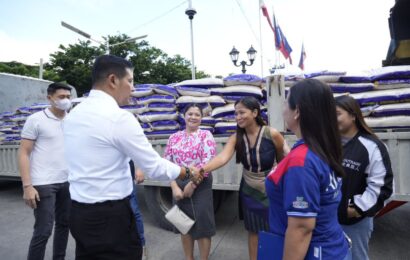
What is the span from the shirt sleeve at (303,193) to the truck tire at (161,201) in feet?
9.77

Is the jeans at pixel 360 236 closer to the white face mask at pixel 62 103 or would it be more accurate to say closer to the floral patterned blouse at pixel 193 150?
the floral patterned blouse at pixel 193 150

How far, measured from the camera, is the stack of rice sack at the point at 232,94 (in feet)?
12.0

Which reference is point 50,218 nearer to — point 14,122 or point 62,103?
point 62,103

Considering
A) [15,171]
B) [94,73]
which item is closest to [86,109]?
[94,73]

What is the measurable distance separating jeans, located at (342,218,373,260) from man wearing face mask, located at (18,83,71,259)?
2510mm

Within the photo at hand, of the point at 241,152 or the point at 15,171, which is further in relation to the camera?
the point at 15,171

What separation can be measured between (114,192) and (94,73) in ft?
2.39

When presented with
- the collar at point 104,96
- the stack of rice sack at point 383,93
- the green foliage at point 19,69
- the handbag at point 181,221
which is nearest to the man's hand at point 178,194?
the handbag at point 181,221

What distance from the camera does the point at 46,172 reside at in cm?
286

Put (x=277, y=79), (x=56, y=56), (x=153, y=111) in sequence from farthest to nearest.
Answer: (x=56, y=56) → (x=153, y=111) → (x=277, y=79)

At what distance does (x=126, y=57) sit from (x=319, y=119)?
Result: 26.0 meters

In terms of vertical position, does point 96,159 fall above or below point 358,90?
below

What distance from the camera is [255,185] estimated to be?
2631mm

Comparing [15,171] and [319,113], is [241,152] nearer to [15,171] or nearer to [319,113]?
[319,113]
